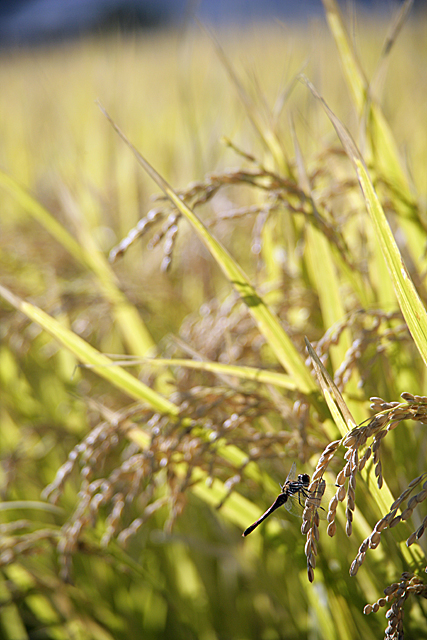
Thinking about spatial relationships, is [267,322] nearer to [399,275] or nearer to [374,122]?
[399,275]

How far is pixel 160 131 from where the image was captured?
3.08 m

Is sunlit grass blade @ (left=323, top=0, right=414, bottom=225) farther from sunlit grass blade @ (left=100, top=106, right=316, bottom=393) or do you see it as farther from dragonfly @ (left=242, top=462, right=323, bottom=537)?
dragonfly @ (left=242, top=462, right=323, bottom=537)

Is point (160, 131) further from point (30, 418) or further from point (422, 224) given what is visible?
point (422, 224)

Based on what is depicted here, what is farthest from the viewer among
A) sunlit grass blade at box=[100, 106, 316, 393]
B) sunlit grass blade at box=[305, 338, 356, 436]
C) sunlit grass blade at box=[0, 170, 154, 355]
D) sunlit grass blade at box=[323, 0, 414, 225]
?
sunlit grass blade at box=[0, 170, 154, 355]

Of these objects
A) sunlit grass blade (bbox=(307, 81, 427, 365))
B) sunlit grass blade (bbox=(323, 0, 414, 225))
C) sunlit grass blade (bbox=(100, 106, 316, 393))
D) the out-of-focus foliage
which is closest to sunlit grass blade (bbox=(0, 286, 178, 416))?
the out-of-focus foliage

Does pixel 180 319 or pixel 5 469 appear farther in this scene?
pixel 180 319

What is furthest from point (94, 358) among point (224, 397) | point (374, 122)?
point (374, 122)

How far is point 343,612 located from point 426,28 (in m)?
4.70

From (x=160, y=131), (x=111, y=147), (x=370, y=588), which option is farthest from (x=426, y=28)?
(x=370, y=588)

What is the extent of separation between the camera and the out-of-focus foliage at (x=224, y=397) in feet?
1.96

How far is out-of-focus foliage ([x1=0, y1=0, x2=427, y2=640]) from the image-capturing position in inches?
23.5

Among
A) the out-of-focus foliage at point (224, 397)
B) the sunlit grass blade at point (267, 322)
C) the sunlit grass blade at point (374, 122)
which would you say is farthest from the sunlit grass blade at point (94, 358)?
the sunlit grass blade at point (374, 122)

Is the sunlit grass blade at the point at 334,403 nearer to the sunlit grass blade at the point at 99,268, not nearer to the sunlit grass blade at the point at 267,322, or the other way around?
the sunlit grass blade at the point at 267,322

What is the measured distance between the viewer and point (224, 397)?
1.92ft
